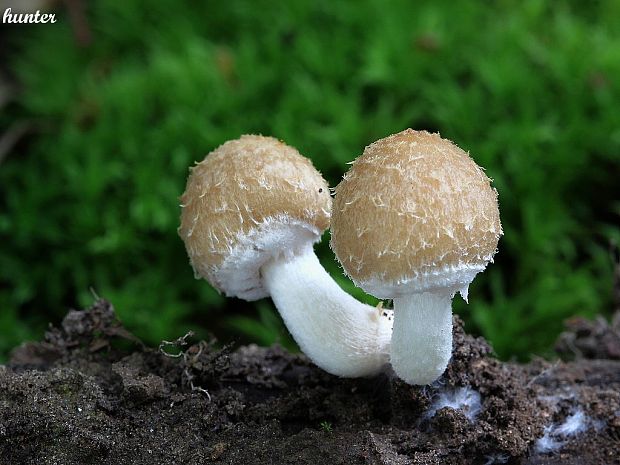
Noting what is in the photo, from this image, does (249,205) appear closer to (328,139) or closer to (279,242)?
(279,242)

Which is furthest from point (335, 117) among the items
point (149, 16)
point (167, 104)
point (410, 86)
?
point (149, 16)

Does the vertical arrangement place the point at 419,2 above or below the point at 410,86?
above

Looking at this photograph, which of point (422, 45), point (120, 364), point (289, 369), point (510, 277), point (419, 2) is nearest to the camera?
point (120, 364)

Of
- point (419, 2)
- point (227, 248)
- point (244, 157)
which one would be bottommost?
point (227, 248)

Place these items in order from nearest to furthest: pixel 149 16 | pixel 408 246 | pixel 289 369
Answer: pixel 408 246 < pixel 289 369 < pixel 149 16

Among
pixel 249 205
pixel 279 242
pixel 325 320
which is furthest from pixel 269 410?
pixel 249 205

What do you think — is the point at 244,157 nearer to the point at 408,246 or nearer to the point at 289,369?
the point at 408,246

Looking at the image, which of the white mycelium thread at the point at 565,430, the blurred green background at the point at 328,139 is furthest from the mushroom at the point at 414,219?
the blurred green background at the point at 328,139

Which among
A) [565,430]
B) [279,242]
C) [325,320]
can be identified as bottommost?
[565,430]
